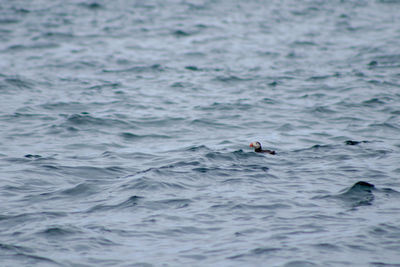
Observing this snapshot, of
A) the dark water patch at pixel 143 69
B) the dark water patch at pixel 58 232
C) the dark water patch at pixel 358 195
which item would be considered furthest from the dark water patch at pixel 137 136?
the dark water patch at pixel 143 69

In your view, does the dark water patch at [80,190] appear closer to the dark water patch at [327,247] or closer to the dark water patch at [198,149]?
the dark water patch at [198,149]

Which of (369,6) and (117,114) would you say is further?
(369,6)

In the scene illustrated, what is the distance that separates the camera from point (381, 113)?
683 inches

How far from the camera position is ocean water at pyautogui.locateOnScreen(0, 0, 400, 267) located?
354 inches

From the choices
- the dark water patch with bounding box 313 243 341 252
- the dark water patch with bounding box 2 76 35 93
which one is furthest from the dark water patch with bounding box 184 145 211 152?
the dark water patch with bounding box 2 76 35 93

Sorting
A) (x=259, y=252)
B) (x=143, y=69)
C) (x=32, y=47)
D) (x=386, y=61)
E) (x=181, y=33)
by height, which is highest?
(x=181, y=33)

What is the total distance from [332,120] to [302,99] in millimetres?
2628

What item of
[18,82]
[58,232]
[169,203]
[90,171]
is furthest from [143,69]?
[58,232]

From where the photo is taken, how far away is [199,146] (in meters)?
14.4

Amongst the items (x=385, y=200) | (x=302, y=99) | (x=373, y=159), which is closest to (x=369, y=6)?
(x=302, y=99)

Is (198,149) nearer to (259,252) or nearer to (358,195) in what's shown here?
(358,195)

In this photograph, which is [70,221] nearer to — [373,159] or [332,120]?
[373,159]

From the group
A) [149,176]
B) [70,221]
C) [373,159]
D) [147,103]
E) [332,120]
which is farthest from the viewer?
[147,103]

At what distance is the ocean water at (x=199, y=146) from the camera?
354 inches
